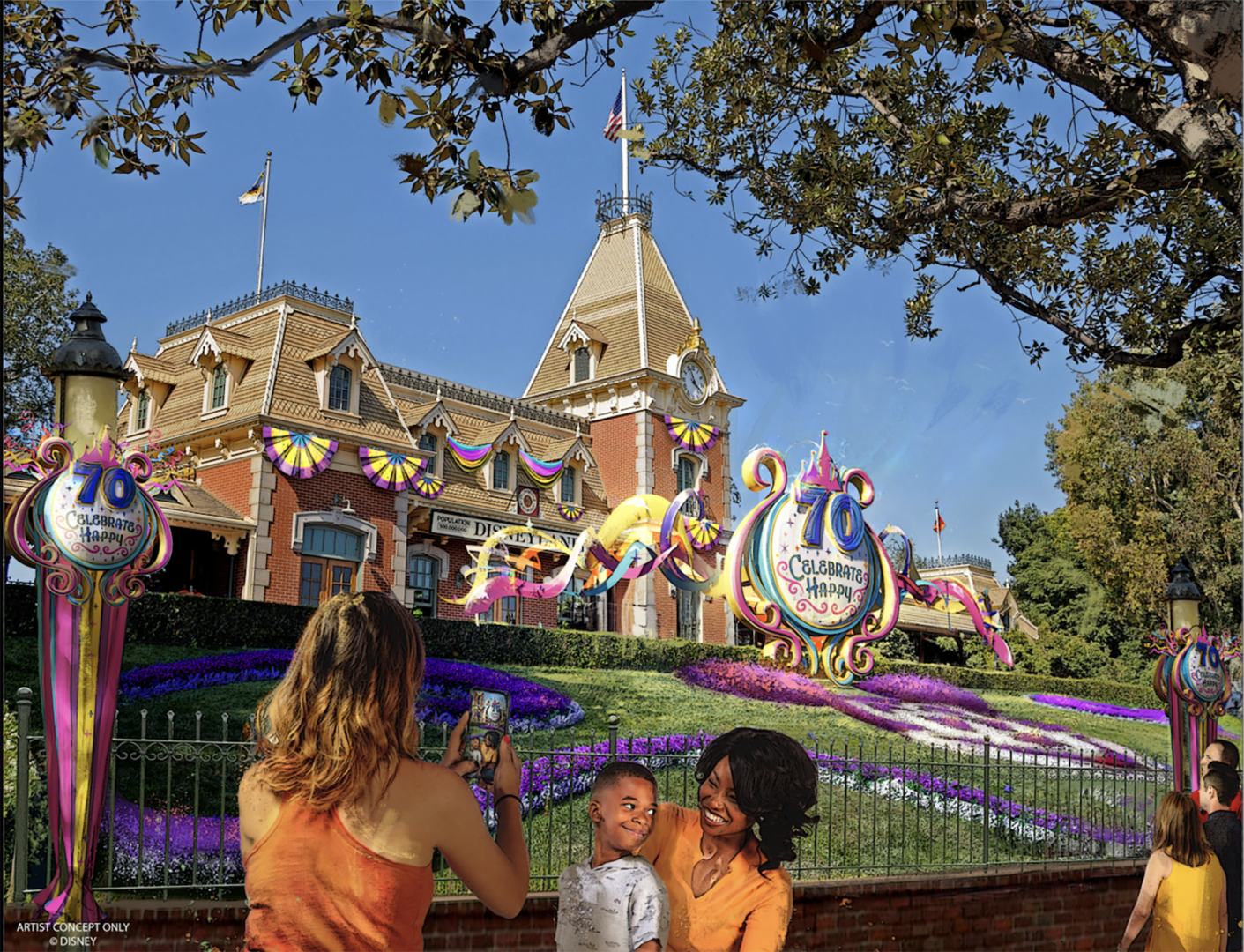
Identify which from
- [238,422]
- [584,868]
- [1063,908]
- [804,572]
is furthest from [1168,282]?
[238,422]

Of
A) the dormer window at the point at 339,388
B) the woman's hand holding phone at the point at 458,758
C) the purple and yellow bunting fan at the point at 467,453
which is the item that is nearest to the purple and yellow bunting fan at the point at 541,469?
the purple and yellow bunting fan at the point at 467,453

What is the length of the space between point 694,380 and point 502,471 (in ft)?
18.2

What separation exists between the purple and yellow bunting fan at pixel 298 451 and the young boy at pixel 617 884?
10.7 m

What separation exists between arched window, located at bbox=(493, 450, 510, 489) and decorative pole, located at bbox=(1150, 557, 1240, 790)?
13826 mm

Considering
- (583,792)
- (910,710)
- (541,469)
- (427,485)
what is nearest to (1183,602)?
(910,710)

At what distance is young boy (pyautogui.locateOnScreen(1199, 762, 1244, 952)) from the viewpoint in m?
7.04

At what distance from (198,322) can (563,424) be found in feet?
34.3

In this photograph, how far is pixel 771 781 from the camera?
5418 mm

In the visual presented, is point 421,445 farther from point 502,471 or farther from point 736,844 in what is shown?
point 736,844

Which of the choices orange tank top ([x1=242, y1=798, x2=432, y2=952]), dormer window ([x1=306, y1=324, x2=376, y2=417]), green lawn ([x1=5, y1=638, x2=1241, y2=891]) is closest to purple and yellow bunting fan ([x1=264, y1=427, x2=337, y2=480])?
dormer window ([x1=306, y1=324, x2=376, y2=417])

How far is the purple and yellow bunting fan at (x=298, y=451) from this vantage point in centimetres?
1502

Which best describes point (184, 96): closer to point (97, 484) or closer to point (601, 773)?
point (97, 484)

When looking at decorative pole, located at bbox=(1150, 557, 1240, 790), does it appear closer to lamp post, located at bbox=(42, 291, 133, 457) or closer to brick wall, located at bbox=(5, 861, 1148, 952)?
brick wall, located at bbox=(5, 861, 1148, 952)

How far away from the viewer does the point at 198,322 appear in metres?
13.7
